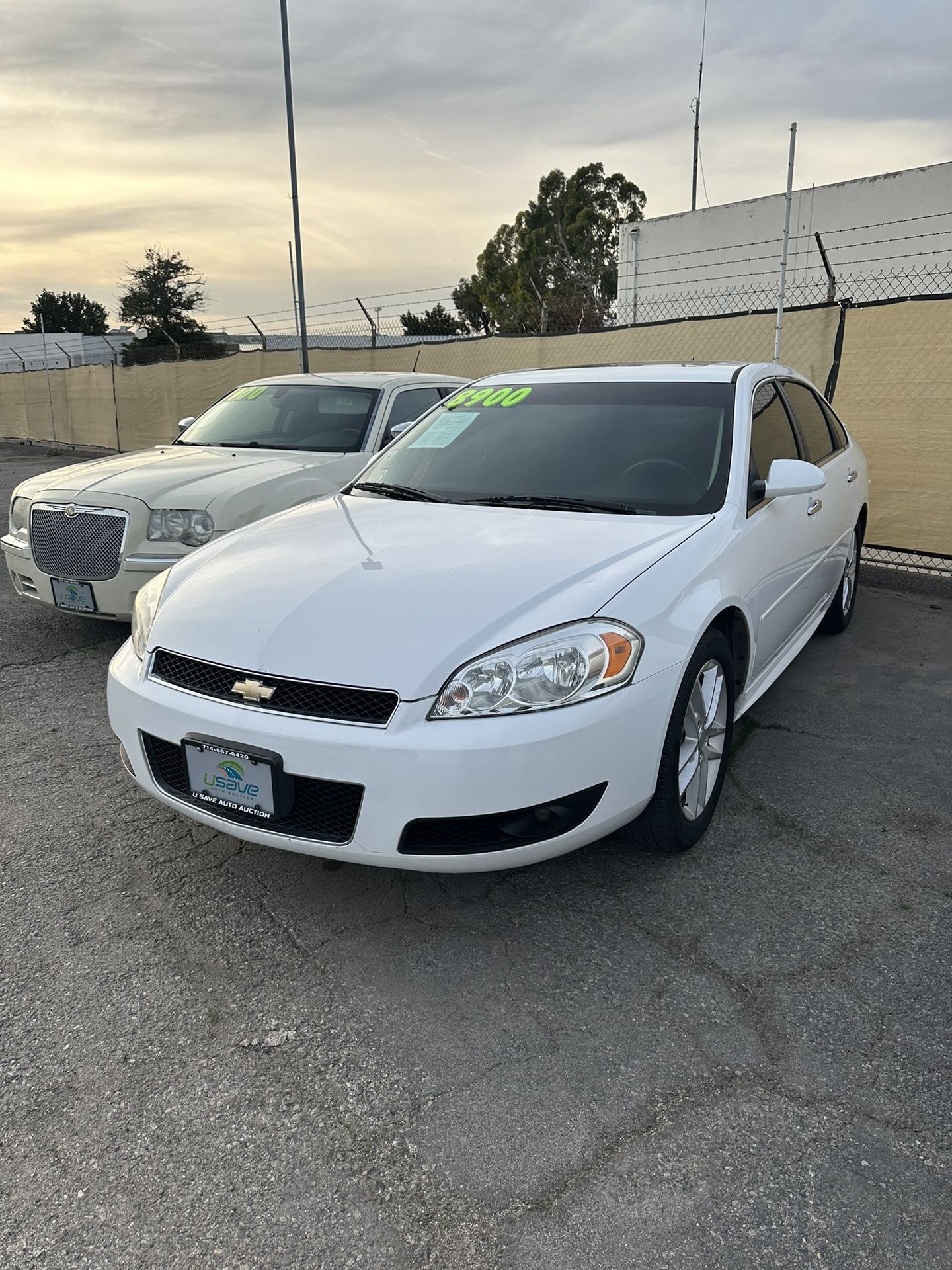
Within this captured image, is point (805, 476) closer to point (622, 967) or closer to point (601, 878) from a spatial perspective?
point (601, 878)

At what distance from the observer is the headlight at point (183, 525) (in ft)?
15.9

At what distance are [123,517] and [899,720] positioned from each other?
3984 millimetres

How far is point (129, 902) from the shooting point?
2.71m

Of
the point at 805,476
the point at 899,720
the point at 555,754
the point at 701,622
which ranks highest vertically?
the point at 805,476

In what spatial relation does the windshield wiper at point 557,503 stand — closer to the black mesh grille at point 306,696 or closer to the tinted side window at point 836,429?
the black mesh grille at point 306,696

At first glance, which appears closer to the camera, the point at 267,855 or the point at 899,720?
the point at 267,855

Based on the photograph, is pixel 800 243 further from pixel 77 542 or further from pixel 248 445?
pixel 77 542

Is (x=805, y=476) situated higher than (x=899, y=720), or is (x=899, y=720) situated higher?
(x=805, y=476)

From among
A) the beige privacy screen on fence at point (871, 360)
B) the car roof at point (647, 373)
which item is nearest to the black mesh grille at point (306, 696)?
the car roof at point (647, 373)

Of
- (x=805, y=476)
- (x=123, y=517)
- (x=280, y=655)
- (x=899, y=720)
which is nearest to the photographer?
(x=280, y=655)

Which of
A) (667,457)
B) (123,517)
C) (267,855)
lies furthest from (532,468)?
(123,517)

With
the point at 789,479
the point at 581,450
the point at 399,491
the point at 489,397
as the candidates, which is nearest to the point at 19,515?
the point at 399,491

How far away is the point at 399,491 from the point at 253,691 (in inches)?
57.1

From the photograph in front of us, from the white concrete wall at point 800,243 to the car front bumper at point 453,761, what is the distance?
22.4 meters
